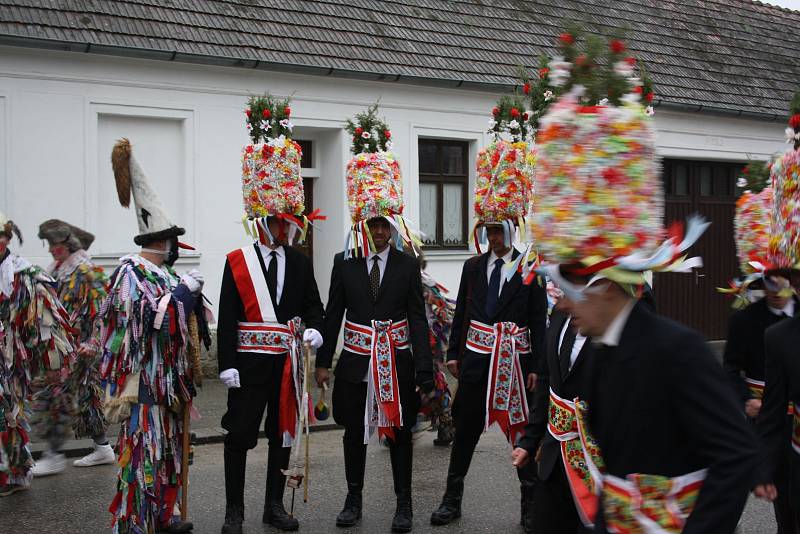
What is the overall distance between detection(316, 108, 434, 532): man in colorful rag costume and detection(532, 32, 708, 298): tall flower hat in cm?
317

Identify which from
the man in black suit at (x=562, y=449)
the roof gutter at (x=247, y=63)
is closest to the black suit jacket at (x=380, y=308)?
the man in black suit at (x=562, y=449)

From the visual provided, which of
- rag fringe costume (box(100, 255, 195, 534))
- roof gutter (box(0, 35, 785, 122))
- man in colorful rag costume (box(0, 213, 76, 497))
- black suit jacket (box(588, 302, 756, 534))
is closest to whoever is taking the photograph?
black suit jacket (box(588, 302, 756, 534))

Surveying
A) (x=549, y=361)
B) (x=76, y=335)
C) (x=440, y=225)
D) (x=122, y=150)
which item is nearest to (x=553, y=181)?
(x=549, y=361)

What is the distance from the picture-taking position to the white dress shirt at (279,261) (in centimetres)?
614

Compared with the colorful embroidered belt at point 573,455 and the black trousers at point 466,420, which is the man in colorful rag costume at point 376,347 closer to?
the black trousers at point 466,420

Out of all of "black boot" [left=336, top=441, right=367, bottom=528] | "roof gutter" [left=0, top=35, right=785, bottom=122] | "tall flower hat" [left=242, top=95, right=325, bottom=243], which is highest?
"roof gutter" [left=0, top=35, right=785, bottom=122]

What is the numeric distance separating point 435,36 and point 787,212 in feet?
32.9

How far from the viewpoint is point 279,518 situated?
604 centimetres

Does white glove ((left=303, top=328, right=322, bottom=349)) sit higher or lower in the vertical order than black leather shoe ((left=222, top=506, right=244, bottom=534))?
higher

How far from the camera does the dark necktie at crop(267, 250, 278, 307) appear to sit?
610 cm

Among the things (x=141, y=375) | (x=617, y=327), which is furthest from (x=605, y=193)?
(x=141, y=375)

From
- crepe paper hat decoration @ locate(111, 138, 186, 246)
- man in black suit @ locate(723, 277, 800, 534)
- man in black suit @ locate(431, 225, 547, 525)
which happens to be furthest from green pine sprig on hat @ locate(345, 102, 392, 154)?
man in black suit @ locate(723, 277, 800, 534)

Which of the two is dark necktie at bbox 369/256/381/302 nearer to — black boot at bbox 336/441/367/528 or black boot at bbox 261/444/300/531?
black boot at bbox 336/441/367/528

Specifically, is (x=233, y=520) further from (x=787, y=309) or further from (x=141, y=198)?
(x=787, y=309)
